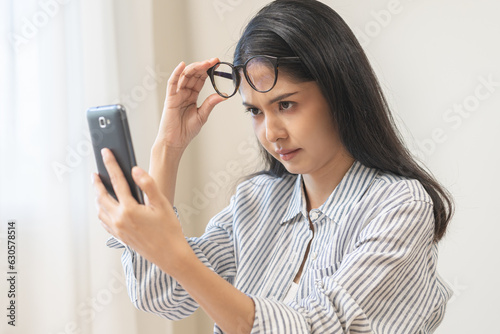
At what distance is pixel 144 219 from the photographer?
864 millimetres

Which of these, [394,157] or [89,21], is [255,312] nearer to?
[394,157]

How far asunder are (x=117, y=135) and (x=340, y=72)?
1.51 ft

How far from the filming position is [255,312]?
96 cm

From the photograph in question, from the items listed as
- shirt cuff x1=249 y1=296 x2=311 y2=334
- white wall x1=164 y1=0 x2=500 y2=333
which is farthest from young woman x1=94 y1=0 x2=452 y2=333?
white wall x1=164 y1=0 x2=500 y2=333

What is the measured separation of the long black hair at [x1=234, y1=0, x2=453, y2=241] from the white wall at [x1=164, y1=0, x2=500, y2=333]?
26.5 inches

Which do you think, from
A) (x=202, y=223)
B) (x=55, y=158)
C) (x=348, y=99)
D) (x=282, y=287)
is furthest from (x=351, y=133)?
(x=202, y=223)

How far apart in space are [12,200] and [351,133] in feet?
3.14

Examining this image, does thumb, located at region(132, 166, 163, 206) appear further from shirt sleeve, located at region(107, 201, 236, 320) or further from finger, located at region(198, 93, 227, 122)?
finger, located at region(198, 93, 227, 122)

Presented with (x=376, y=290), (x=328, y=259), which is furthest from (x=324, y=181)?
(x=376, y=290)

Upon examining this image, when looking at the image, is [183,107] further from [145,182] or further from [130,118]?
[130,118]

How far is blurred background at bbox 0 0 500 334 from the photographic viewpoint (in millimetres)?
1652

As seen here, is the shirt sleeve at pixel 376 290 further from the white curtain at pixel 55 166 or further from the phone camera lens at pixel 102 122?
the white curtain at pixel 55 166

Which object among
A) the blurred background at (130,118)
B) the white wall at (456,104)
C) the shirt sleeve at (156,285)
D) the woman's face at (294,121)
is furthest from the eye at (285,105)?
the white wall at (456,104)

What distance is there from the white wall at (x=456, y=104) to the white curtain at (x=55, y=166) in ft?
2.81
